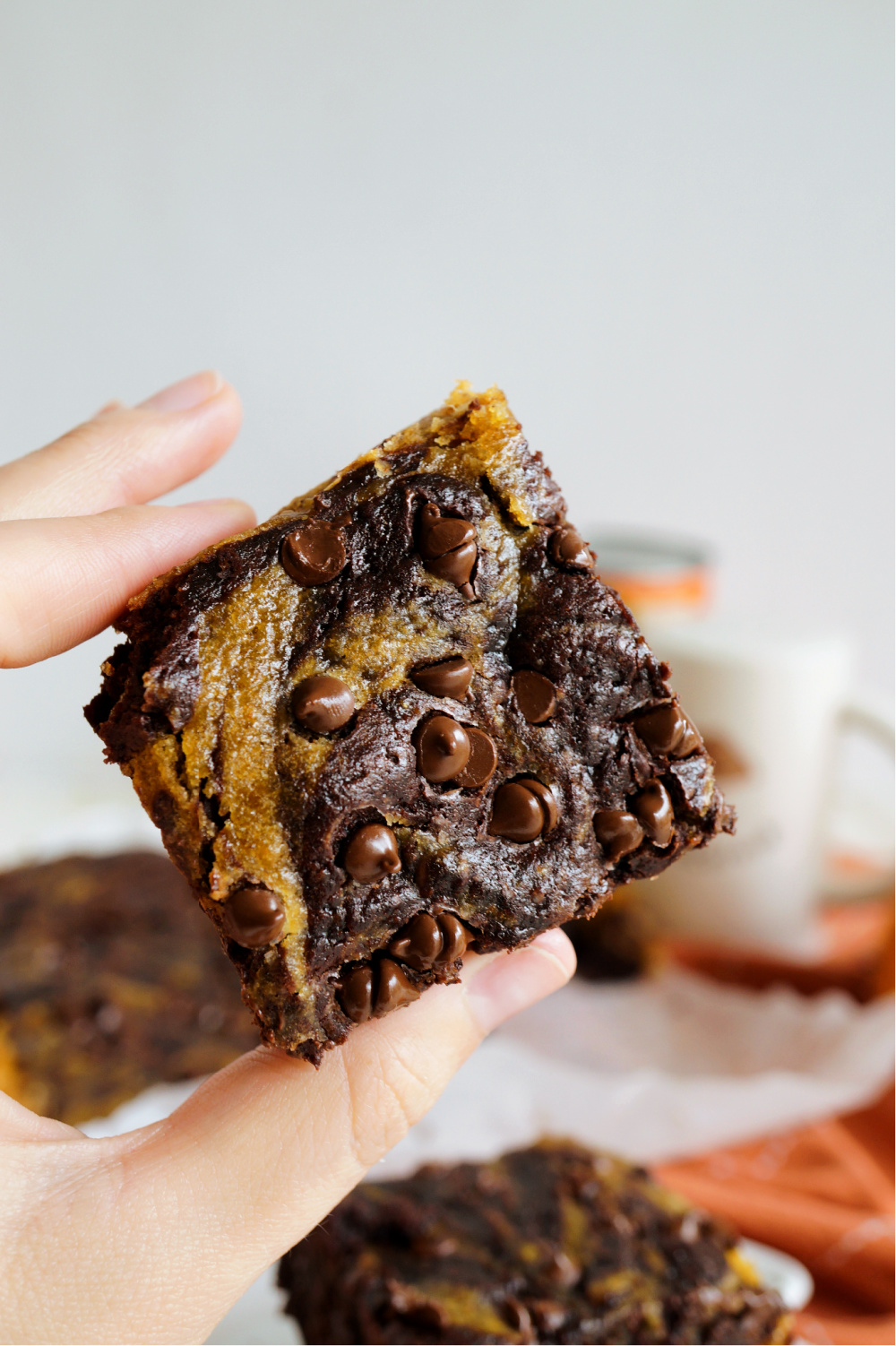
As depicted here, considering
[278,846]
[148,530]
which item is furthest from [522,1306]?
[148,530]

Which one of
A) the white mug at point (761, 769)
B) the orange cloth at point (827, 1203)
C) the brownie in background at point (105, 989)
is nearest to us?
the orange cloth at point (827, 1203)

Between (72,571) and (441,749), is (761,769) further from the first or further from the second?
(72,571)

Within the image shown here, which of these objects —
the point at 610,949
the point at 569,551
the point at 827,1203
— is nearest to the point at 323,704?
the point at 569,551

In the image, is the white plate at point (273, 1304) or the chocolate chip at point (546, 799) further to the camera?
the white plate at point (273, 1304)

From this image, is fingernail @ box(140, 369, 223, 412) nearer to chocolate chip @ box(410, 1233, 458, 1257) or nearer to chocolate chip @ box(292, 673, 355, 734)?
chocolate chip @ box(292, 673, 355, 734)

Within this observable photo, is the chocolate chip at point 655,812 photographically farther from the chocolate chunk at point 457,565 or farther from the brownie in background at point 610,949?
the brownie in background at point 610,949

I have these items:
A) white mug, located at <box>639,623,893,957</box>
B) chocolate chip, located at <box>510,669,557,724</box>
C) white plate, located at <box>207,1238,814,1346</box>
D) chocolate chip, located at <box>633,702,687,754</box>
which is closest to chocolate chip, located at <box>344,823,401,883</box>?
chocolate chip, located at <box>510,669,557,724</box>

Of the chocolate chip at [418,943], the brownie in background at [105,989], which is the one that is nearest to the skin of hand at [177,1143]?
the chocolate chip at [418,943]
